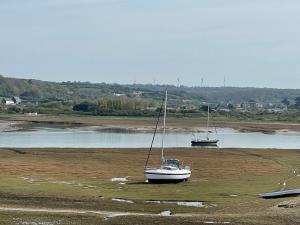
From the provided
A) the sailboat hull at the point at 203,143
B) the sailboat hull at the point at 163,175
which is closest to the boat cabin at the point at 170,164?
the sailboat hull at the point at 163,175

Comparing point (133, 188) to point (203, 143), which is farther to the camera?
point (203, 143)

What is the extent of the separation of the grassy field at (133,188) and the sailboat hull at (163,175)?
0.73m

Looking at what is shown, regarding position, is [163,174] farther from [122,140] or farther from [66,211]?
[122,140]

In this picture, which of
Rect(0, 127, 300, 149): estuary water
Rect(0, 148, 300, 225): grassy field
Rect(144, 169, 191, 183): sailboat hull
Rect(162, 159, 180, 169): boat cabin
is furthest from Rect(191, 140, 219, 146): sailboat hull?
Rect(144, 169, 191, 183): sailboat hull

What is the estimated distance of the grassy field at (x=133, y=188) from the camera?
3594cm

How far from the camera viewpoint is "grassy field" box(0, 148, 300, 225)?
35.9 meters

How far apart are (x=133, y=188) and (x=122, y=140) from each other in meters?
72.4

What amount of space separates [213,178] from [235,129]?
11490 centimetres

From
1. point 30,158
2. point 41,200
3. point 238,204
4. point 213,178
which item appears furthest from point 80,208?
point 30,158

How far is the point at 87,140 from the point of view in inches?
4670

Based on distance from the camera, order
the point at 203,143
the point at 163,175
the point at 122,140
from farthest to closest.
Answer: the point at 122,140 → the point at 203,143 → the point at 163,175

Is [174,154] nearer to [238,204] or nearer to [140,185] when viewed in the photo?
[140,185]

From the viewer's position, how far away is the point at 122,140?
121 meters

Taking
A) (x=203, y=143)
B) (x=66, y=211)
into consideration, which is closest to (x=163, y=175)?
(x=66, y=211)
